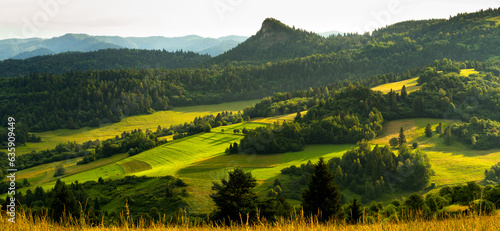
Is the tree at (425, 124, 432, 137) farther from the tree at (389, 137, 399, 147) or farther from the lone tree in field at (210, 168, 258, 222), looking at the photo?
the lone tree in field at (210, 168, 258, 222)

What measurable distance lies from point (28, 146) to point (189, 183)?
289ft

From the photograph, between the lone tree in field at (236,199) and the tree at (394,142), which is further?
the tree at (394,142)

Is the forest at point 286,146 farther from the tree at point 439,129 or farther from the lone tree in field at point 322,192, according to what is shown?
the tree at point 439,129

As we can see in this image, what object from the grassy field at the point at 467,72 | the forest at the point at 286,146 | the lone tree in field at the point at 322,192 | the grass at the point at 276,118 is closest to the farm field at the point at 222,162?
the forest at the point at 286,146

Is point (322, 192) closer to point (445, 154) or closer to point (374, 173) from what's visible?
point (374, 173)

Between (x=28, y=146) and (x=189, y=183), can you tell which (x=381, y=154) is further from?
(x=28, y=146)

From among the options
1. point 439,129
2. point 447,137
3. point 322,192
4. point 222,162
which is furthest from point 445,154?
point 322,192

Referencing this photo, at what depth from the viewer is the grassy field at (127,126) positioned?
432ft

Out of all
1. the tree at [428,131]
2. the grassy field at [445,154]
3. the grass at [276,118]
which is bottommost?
the grassy field at [445,154]

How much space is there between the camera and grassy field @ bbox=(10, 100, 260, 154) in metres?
132

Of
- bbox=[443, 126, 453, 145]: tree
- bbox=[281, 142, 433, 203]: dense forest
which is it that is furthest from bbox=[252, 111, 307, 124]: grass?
bbox=[281, 142, 433, 203]: dense forest

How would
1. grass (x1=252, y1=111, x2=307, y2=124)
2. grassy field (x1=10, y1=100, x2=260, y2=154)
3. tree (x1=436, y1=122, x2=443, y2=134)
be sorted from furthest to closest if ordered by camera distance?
grassy field (x1=10, y1=100, x2=260, y2=154), grass (x1=252, y1=111, x2=307, y2=124), tree (x1=436, y1=122, x2=443, y2=134)

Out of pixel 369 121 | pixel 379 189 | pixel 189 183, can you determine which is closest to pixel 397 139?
pixel 369 121

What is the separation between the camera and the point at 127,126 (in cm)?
15512
